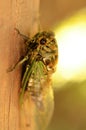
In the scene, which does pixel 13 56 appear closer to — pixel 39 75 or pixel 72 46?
pixel 39 75

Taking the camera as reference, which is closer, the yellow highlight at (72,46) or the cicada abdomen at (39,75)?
the cicada abdomen at (39,75)

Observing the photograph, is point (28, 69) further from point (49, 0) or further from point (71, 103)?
point (71, 103)

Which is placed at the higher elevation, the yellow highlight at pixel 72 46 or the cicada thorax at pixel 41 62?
the yellow highlight at pixel 72 46

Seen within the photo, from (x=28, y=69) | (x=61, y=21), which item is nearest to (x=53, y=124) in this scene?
(x=61, y=21)

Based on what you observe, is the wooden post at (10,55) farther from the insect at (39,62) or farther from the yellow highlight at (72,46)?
the yellow highlight at (72,46)

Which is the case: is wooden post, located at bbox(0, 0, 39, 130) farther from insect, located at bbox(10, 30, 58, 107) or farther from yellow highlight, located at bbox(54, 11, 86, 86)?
yellow highlight, located at bbox(54, 11, 86, 86)

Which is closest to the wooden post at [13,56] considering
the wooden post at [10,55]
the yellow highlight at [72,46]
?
the wooden post at [10,55]
